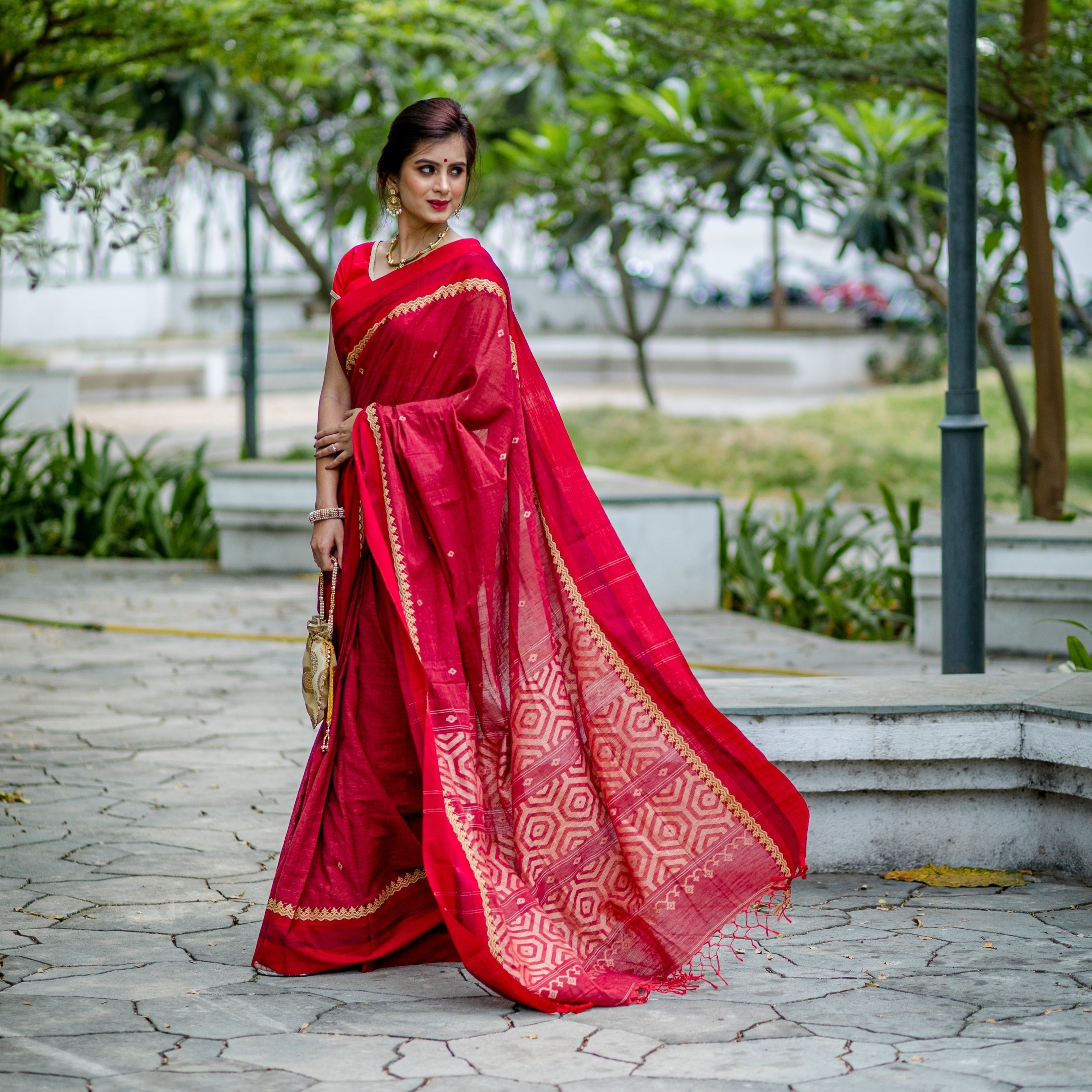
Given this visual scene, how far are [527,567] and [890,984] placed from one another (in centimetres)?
107

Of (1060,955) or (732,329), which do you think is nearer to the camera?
(1060,955)

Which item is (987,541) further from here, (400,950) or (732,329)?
(732,329)

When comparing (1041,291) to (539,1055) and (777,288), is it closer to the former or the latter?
(539,1055)

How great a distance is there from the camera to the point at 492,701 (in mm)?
3098

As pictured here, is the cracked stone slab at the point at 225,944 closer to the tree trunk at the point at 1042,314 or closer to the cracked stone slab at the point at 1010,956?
the cracked stone slab at the point at 1010,956

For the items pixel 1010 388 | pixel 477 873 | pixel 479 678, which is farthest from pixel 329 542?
pixel 1010 388

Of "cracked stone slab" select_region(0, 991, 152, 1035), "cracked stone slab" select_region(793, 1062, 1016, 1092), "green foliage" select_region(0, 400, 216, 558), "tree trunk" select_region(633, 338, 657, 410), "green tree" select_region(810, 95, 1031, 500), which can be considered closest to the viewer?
"cracked stone slab" select_region(793, 1062, 1016, 1092)

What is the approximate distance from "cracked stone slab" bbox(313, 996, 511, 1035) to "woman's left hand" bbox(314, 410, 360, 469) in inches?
41.7

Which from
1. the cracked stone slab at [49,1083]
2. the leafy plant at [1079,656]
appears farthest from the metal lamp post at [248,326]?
the cracked stone slab at [49,1083]

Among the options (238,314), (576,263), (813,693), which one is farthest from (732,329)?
(813,693)

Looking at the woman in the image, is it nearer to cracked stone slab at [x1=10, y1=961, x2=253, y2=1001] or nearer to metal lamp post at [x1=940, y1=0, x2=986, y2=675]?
cracked stone slab at [x1=10, y1=961, x2=253, y2=1001]

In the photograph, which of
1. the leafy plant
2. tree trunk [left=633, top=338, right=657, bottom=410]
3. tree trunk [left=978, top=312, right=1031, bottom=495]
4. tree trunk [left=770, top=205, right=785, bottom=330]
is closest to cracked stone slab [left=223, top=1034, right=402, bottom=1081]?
the leafy plant

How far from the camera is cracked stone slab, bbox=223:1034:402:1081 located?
2.58 metres

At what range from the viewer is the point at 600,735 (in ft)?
10.3
